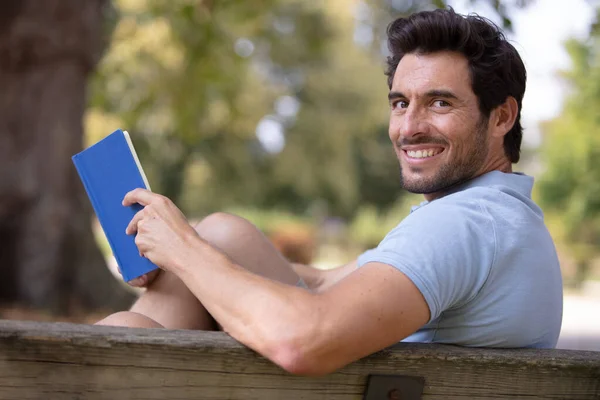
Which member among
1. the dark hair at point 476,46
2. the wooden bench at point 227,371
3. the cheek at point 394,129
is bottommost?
the wooden bench at point 227,371

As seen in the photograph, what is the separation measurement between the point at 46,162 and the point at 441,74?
6638mm

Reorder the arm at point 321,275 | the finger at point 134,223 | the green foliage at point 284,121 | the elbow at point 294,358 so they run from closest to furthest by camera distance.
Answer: the elbow at point 294,358
the finger at point 134,223
the arm at point 321,275
the green foliage at point 284,121

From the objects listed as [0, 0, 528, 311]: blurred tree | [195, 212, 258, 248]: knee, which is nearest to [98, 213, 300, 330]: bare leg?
[195, 212, 258, 248]: knee

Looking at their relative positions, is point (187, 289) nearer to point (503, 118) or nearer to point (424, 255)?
point (424, 255)

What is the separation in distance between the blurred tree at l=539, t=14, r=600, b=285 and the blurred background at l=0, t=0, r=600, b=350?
4 cm

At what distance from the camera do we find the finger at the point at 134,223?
6.51 feet

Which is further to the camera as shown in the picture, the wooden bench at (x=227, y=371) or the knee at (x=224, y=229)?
the knee at (x=224, y=229)

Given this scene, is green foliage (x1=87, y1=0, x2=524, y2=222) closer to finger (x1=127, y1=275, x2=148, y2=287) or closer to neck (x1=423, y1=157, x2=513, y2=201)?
neck (x1=423, y1=157, x2=513, y2=201)

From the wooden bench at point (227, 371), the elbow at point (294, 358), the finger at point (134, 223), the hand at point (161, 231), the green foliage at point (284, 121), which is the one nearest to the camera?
the wooden bench at point (227, 371)

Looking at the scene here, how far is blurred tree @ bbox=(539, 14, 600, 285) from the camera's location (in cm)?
1938

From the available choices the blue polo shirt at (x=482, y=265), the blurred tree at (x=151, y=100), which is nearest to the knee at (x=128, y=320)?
the blue polo shirt at (x=482, y=265)

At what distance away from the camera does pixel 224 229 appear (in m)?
2.32

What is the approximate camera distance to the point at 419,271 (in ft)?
5.51

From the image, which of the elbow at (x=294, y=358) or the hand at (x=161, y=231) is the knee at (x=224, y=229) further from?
the elbow at (x=294, y=358)
